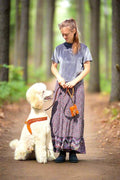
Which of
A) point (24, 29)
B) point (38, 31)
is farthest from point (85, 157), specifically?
point (38, 31)

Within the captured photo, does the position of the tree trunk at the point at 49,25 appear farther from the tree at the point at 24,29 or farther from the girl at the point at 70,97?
the girl at the point at 70,97

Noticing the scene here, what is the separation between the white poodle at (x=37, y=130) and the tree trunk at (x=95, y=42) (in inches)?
503

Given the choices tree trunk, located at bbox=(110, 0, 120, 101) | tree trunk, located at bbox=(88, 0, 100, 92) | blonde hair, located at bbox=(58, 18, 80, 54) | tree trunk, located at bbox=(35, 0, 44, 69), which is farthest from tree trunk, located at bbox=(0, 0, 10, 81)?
tree trunk, located at bbox=(35, 0, 44, 69)

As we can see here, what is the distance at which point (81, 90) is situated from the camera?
5.43 meters

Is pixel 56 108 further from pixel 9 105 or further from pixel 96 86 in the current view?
pixel 96 86

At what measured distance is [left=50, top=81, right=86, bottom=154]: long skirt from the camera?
5.33 meters

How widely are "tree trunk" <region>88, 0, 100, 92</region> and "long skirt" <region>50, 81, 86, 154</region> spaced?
12.4 m

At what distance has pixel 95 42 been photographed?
17.5 m

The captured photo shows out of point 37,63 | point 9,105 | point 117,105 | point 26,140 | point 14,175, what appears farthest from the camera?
point 37,63

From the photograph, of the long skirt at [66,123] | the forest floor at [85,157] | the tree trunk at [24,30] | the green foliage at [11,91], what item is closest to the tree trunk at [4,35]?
the green foliage at [11,91]

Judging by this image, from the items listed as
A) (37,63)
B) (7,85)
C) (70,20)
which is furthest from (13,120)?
(37,63)

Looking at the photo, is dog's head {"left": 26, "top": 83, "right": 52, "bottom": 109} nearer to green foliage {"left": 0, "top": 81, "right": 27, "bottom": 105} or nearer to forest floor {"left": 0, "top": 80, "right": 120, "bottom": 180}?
forest floor {"left": 0, "top": 80, "right": 120, "bottom": 180}

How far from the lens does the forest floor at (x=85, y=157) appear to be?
4.62 m

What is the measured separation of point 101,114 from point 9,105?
11.6 ft
